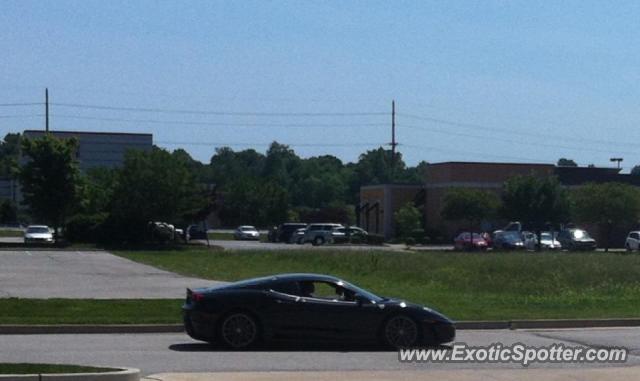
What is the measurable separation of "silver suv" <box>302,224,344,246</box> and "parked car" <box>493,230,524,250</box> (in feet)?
43.6

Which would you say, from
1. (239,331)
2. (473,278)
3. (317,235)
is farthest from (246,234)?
(239,331)

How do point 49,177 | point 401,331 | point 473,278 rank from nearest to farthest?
point 401,331, point 473,278, point 49,177

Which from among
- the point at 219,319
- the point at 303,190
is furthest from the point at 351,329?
the point at 303,190

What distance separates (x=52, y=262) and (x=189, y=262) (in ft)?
19.4

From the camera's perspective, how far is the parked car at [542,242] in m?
70.6

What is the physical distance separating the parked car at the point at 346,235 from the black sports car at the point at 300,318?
6119 centimetres

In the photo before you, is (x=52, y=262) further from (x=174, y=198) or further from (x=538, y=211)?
(x=538, y=211)

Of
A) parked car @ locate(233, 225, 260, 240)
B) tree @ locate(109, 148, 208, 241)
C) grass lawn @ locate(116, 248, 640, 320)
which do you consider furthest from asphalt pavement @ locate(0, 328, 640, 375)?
parked car @ locate(233, 225, 260, 240)

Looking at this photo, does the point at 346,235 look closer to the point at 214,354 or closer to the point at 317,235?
the point at 317,235

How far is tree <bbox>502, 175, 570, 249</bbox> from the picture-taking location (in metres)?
75.2

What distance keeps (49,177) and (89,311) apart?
1692 inches

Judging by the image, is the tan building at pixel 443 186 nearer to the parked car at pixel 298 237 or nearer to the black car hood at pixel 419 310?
the parked car at pixel 298 237

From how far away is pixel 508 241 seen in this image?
70.1m

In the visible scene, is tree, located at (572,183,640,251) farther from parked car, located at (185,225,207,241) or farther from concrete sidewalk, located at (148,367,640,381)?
concrete sidewalk, located at (148,367,640,381)
